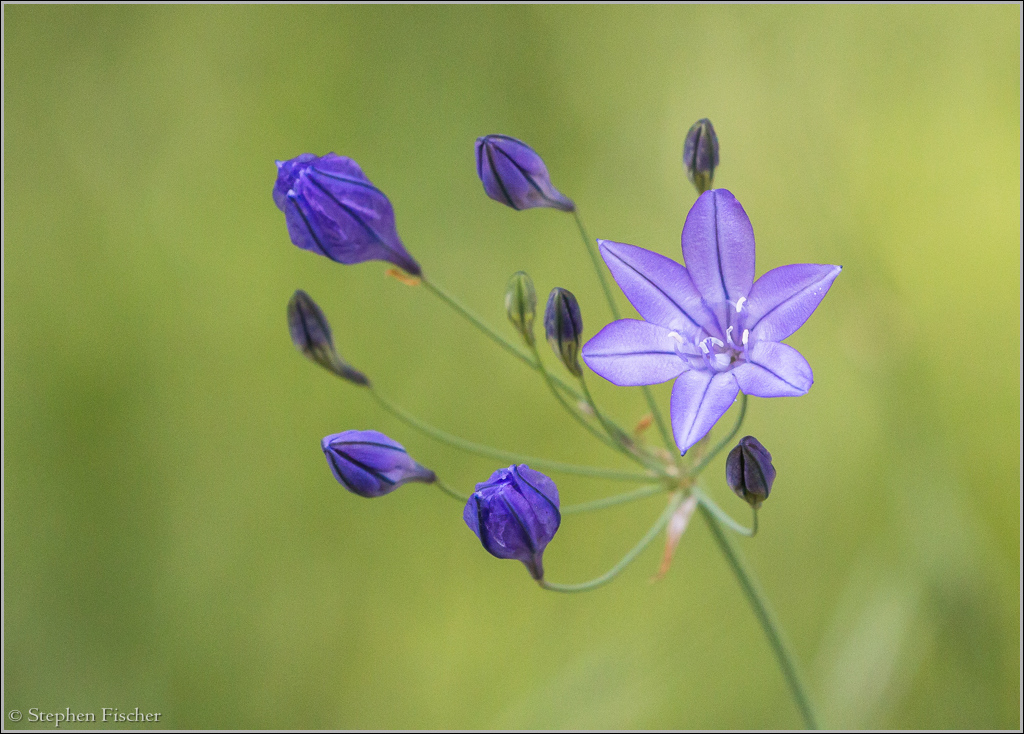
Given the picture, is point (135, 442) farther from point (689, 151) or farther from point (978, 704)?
point (978, 704)

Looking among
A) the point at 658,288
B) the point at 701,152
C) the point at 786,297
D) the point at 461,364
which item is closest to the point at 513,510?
the point at 658,288

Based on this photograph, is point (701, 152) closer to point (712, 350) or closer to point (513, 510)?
point (712, 350)

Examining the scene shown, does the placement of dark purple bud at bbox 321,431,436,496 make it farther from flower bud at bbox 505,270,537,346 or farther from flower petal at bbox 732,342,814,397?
flower petal at bbox 732,342,814,397

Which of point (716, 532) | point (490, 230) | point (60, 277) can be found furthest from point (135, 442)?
point (716, 532)

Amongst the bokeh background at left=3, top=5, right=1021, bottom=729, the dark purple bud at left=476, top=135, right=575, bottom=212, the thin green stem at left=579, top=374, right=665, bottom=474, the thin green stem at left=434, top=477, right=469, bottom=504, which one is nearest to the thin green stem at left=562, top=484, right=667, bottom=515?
the thin green stem at left=579, top=374, right=665, bottom=474

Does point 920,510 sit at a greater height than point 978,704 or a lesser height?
greater

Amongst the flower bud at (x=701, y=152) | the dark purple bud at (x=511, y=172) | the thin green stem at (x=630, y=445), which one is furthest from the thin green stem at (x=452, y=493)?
the flower bud at (x=701, y=152)

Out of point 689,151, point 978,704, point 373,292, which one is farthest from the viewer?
point 373,292
